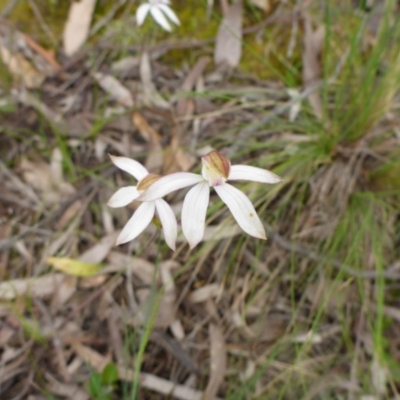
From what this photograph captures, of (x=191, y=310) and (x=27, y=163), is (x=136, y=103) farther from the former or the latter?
(x=191, y=310)

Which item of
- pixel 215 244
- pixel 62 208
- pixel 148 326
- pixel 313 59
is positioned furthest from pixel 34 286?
pixel 313 59

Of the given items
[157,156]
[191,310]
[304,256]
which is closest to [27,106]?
[157,156]

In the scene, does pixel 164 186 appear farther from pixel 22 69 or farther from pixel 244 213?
pixel 22 69

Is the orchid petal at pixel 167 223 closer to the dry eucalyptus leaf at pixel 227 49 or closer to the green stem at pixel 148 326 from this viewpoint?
the green stem at pixel 148 326

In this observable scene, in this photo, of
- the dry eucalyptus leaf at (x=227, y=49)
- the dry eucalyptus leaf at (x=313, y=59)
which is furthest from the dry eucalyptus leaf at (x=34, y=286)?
the dry eucalyptus leaf at (x=313, y=59)

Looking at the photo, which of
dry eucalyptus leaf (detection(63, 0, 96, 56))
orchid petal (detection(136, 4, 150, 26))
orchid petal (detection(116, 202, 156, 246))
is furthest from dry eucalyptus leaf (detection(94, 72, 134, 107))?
orchid petal (detection(116, 202, 156, 246))

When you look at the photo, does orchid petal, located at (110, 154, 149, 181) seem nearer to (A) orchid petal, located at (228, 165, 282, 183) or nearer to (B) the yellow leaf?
(A) orchid petal, located at (228, 165, 282, 183)
